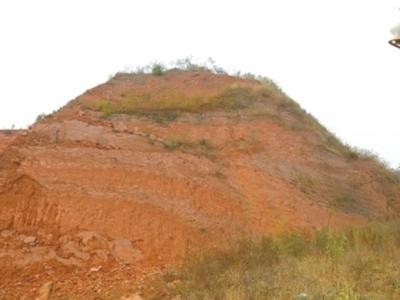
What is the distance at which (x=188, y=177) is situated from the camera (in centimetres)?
1288

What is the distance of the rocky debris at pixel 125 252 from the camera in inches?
428

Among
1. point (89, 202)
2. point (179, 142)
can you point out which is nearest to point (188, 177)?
point (179, 142)

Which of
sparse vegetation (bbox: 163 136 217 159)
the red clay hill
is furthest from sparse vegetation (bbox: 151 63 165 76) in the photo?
sparse vegetation (bbox: 163 136 217 159)

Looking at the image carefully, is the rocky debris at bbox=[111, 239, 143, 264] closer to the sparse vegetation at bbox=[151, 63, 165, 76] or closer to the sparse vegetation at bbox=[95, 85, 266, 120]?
the sparse vegetation at bbox=[95, 85, 266, 120]

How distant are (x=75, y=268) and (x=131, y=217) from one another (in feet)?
5.05

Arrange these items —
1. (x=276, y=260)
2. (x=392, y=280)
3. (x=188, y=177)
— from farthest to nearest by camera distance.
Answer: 1. (x=188, y=177)
2. (x=276, y=260)
3. (x=392, y=280)

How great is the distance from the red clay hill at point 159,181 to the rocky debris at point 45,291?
0.21 ft

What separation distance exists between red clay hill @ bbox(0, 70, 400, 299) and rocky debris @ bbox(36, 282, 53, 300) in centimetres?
6

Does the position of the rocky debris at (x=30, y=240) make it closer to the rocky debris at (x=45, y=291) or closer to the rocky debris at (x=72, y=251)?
the rocky debris at (x=72, y=251)

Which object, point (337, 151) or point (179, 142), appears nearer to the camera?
point (179, 142)

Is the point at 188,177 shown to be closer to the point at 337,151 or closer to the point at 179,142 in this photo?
the point at 179,142

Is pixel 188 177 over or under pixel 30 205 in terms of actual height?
over

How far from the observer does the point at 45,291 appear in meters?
9.94

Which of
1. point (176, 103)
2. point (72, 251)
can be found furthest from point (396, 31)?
point (72, 251)
